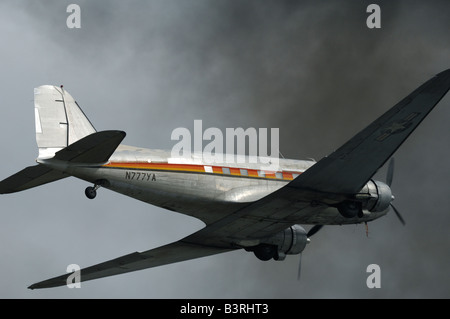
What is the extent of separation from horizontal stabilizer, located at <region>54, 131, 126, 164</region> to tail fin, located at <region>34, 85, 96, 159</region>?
0.98m

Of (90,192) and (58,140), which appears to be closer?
(90,192)

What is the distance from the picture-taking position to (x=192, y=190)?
27.4 metres

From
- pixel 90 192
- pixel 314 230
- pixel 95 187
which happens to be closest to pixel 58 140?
pixel 95 187

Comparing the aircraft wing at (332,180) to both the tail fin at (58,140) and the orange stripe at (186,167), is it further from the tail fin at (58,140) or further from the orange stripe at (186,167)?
the tail fin at (58,140)

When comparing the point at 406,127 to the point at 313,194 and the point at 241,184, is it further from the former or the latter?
the point at 241,184

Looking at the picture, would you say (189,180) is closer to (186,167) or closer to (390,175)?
(186,167)

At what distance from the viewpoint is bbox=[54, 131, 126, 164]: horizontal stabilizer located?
78.1 ft

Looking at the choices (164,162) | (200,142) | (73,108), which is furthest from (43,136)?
(200,142)

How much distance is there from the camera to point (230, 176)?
28.3 metres

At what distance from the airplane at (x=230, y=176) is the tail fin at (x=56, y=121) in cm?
3

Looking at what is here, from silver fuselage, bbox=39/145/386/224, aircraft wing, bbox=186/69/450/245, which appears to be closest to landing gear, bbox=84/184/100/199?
silver fuselage, bbox=39/145/386/224

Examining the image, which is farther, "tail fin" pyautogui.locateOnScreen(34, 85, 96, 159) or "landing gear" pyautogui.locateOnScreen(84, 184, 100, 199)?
"tail fin" pyautogui.locateOnScreen(34, 85, 96, 159)

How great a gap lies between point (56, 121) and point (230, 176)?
6398mm

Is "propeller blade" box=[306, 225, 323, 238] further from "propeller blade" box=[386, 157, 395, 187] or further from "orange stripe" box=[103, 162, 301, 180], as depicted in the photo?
"orange stripe" box=[103, 162, 301, 180]
